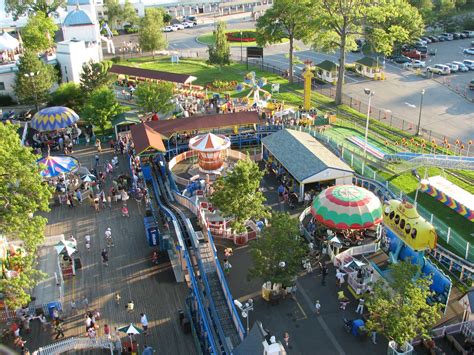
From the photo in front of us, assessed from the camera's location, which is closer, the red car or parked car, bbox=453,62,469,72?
parked car, bbox=453,62,469,72

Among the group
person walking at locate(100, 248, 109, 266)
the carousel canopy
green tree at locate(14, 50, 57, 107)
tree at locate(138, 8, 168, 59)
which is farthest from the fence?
tree at locate(138, 8, 168, 59)

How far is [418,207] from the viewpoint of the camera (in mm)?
32562

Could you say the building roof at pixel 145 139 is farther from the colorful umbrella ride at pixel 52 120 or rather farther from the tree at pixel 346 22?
the tree at pixel 346 22

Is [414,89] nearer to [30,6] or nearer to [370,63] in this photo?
[370,63]

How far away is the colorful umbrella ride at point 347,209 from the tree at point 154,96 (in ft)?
77.0

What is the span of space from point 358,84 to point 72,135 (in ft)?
112

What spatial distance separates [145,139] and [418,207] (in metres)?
20.4

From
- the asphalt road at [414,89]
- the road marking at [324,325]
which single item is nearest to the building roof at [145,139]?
the road marking at [324,325]

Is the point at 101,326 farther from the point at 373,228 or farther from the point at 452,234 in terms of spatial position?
the point at 452,234

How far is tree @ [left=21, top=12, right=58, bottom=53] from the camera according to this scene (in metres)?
64.5

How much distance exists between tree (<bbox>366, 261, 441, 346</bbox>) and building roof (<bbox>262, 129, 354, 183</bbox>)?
44.4 ft

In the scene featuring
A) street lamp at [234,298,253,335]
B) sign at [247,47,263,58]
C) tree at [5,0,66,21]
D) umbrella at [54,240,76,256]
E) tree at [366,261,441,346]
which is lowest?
street lamp at [234,298,253,335]

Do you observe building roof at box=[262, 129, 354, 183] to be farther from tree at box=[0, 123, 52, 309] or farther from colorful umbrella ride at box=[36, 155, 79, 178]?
tree at box=[0, 123, 52, 309]

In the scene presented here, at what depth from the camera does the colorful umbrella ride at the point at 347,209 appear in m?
29.2
